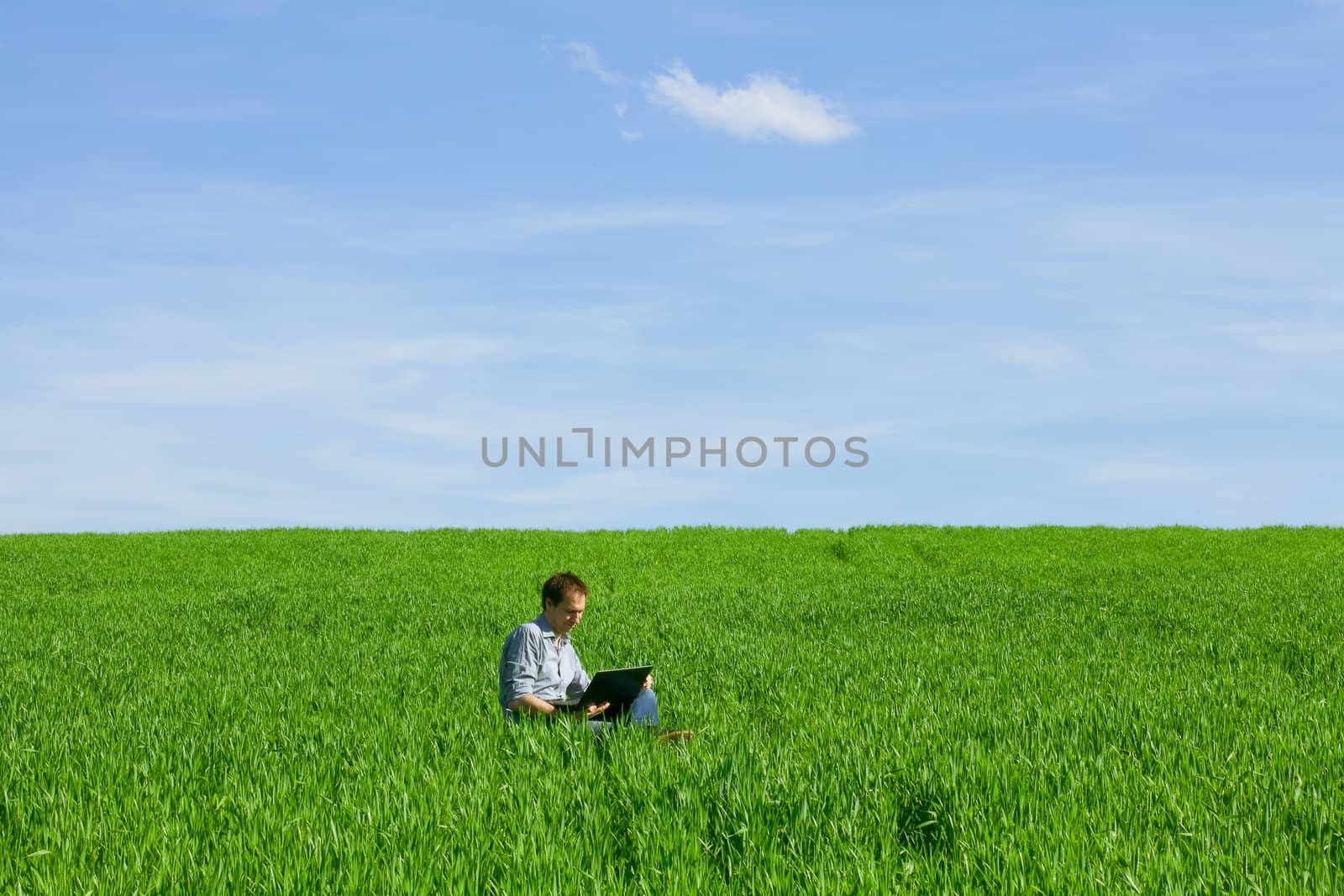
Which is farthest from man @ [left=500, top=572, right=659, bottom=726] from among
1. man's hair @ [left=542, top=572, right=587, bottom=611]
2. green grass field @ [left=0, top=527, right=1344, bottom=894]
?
green grass field @ [left=0, top=527, right=1344, bottom=894]

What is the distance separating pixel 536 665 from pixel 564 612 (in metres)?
0.51

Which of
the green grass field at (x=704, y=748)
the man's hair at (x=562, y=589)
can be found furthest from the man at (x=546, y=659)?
the green grass field at (x=704, y=748)

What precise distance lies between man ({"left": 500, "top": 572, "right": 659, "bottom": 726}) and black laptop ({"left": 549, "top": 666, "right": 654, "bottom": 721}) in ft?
0.20

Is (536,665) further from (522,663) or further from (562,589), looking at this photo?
(562,589)

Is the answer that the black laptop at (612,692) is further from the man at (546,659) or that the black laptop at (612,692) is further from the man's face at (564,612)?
the man's face at (564,612)

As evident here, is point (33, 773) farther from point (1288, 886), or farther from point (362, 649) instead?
point (1288, 886)

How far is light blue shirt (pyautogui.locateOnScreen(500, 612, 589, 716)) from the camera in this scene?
7.68 metres

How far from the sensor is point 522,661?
25.3 ft

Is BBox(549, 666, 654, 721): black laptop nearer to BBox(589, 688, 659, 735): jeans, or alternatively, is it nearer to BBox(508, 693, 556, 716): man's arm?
BBox(589, 688, 659, 735): jeans

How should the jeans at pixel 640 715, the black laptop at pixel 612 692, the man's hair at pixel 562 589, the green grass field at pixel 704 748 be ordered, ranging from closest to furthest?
the green grass field at pixel 704 748 → the black laptop at pixel 612 692 → the man's hair at pixel 562 589 → the jeans at pixel 640 715

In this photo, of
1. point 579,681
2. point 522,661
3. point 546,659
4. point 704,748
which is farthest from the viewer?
point 579,681

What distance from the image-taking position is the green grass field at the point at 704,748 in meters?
5.18

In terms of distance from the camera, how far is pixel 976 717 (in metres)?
9.08

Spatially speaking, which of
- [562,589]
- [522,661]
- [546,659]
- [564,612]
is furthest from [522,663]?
[562,589]
